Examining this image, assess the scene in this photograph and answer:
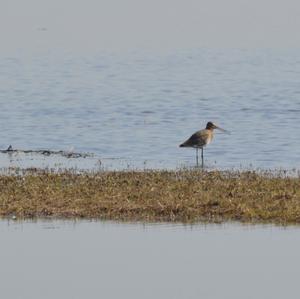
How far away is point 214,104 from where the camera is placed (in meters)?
36.3

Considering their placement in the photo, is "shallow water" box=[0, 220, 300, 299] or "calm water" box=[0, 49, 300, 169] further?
"calm water" box=[0, 49, 300, 169]

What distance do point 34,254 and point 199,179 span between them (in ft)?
16.0

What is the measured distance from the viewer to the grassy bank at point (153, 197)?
16.4m

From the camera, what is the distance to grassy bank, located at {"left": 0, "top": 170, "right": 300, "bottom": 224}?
16.4m

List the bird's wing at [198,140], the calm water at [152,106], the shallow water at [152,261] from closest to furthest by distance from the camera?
1. the shallow water at [152,261]
2. the bird's wing at [198,140]
3. the calm water at [152,106]

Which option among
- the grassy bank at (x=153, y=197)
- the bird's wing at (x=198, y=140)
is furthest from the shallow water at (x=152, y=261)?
the bird's wing at (x=198, y=140)

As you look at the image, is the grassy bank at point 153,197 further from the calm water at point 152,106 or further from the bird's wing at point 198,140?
the bird's wing at point 198,140

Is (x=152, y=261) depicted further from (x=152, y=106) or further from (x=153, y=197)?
(x=152, y=106)

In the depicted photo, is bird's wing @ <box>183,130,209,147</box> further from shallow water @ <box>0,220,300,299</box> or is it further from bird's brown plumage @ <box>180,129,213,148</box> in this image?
shallow water @ <box>0,220,300,299</box>

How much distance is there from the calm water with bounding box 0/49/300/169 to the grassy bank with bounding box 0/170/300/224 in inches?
128

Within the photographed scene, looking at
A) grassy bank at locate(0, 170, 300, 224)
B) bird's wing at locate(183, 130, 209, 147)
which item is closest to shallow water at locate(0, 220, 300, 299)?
grassy bank at locate(0, 170, 300, 224)

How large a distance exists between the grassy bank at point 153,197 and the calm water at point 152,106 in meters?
3.25

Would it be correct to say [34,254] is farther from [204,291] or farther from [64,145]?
[64,145]

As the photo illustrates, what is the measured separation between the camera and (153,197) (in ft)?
56.9
